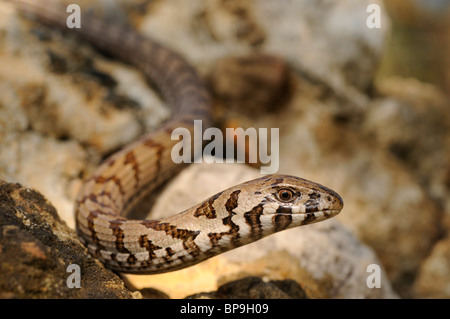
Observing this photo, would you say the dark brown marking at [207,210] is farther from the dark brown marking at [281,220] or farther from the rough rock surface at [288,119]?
the rough rock surface at [288,119]

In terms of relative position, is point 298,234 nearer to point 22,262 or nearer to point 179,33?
point 22,262

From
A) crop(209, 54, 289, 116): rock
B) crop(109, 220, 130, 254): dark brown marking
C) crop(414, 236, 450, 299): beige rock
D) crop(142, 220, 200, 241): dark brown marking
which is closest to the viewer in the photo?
crop(142, 220, 200, 241): dark brown marking

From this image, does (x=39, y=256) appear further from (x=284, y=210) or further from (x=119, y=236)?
(x=284, y=210)

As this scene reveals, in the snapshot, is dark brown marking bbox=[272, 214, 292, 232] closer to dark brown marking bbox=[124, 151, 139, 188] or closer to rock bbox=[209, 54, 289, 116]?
dark brown marking bbox=[124, 151, 139, 188]

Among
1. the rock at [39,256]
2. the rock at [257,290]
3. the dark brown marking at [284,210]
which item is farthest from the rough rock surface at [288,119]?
the dark brown marking at [284,210]

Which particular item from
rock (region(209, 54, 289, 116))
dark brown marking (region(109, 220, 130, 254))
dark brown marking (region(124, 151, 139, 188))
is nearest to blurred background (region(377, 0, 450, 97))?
rock (region(209, 54, 289, 116))

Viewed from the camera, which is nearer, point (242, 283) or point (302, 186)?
point (302, 186)

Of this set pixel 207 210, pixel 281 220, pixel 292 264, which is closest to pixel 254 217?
pixel 281 220
